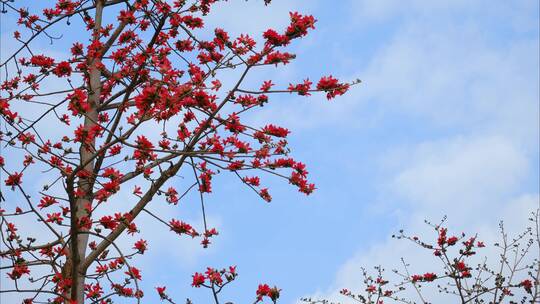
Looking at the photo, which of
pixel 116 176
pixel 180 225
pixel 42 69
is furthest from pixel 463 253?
pixel 42 69

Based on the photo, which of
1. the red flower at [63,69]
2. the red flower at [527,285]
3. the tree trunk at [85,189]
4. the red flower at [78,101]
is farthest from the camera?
the red flower at [527,285]

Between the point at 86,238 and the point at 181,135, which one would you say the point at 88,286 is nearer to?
the point at 86,238

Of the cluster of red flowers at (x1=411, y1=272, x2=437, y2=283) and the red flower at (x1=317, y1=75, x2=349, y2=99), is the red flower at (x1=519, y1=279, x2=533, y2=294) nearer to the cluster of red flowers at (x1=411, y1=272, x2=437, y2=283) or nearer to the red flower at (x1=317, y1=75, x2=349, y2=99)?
the cluster of red flowers at (x1=411, y1=272, x2=437, y2=283)

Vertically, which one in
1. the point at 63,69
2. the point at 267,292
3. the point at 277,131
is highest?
the point at 63,69

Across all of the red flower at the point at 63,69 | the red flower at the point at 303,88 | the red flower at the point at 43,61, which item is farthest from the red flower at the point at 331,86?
the red flower at the point at 43,61

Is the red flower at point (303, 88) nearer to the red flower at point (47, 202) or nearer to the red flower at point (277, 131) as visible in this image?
the red flower at point (277, 131)

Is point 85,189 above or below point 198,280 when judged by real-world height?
above

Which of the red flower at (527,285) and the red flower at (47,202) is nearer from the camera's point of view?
the red flower at (47,202)

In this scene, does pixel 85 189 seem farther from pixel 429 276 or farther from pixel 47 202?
pixel 429 276

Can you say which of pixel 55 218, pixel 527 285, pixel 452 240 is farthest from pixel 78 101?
pixel 527 285

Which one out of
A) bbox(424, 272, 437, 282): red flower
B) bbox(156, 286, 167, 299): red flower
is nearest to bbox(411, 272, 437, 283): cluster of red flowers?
bbox(424, 272, 437, 282): red flower

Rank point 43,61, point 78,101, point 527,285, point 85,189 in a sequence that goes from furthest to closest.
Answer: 1. point 527,285
2. point 43,61
3. point 85,189
4. point 78,101

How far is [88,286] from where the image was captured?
5.25 meters

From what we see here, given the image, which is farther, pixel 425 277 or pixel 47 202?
pixel 425 277
